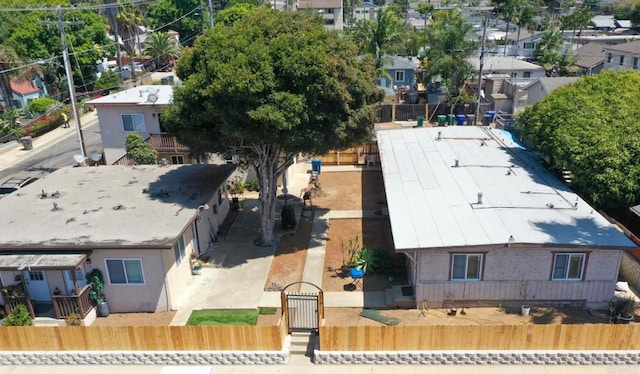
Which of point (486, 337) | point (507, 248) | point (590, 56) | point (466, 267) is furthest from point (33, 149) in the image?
point (590, 56)

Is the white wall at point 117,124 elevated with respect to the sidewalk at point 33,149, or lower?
elevated

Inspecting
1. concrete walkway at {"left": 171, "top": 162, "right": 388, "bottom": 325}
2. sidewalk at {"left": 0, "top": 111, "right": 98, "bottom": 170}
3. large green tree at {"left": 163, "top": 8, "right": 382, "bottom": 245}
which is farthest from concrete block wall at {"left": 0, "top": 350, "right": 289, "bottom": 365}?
sidewalk at {"left": 0, "top": 111, "right": 98, "bottom": 170}

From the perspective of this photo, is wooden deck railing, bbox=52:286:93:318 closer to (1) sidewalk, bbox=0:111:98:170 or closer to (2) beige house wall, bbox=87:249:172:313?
(2) beige house wall, bbox=87:249:172:313

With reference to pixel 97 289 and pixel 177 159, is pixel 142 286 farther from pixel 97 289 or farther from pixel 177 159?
pixel 177 159

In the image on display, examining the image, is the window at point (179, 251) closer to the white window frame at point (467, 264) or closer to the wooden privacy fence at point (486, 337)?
the wooden privacy fence at point (486, 337)

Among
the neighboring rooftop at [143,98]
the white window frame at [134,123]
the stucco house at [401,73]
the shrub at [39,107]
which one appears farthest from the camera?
the stucco house at [401,73]

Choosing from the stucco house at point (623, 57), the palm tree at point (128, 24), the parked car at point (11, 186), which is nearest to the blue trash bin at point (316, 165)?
the parked car at point (11, 186)
